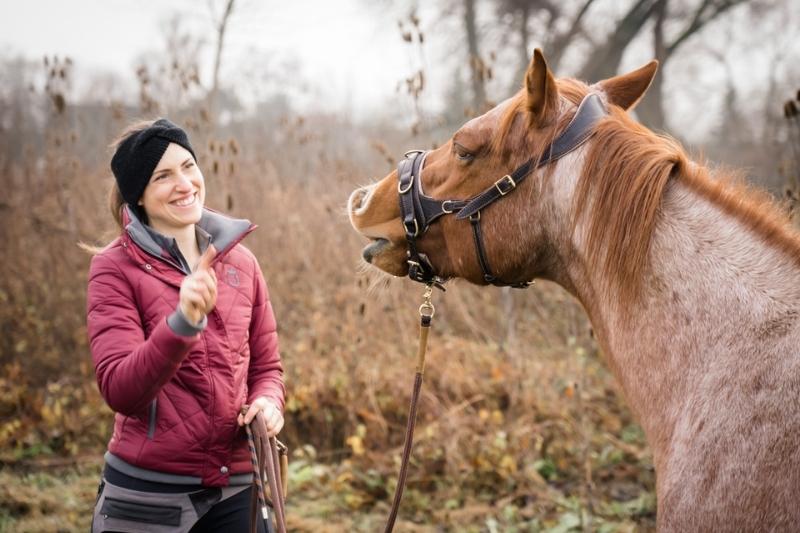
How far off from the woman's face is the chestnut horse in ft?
2.78

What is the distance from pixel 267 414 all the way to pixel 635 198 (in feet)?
4.57

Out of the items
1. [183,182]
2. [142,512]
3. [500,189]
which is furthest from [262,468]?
[500,189]

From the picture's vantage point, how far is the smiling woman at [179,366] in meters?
1.78

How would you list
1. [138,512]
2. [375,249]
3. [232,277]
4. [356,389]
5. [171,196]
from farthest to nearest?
[356,389], [375,249], [232,277], [171,196], [138,512]

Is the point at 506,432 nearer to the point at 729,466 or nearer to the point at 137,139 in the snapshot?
the point at 729,466

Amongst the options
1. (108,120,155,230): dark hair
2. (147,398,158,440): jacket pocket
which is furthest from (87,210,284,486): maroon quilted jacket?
(108,120,155,230): dark hair

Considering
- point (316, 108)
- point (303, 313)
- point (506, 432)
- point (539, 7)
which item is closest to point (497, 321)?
point (506, 432)

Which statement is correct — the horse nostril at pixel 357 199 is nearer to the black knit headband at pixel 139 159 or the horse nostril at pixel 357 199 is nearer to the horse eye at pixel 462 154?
the horse eye at pixel 462 154

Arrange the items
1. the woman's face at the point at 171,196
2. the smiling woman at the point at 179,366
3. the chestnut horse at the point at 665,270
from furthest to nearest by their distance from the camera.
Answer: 1. the woman's face at the point at 171,196
2. the smiling woman at the point at 179,366
3. the chestnut horse at the point at 665,270

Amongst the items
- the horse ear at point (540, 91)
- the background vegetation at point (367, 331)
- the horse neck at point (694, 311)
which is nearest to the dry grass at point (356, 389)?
the background vegetation at point (367, 331)

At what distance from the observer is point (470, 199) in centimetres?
204

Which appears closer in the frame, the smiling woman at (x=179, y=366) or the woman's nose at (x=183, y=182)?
the smiling woman at (x=179, y=366)

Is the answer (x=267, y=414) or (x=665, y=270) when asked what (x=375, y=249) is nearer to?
(x=267, y=414)

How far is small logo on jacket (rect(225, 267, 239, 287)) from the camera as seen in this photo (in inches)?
79.4
